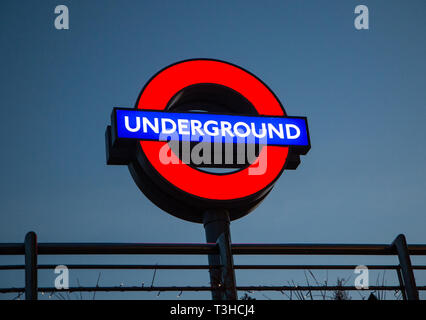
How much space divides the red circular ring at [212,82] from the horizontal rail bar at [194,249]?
2.41 meters

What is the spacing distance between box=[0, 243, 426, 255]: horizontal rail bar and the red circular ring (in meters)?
2.41

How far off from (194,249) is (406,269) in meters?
1.94

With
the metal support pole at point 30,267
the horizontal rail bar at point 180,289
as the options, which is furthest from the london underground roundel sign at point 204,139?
the metal support pole at point 30,267

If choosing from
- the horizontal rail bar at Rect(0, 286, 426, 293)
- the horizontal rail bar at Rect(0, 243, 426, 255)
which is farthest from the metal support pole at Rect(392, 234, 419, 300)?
the horizontal rail bar at Rect(0, 286, 426, 293)

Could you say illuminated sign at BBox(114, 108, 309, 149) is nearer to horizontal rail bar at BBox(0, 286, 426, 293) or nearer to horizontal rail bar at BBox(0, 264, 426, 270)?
horizontal rail bar at BBox(0, 264, 426, 270)

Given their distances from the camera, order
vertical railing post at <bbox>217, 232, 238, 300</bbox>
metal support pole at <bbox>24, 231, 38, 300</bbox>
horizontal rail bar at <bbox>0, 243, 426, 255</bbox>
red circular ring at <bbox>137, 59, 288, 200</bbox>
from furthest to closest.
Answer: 1. red circular ring at <bbox>137, 59, 288, 200</bbox>
2. vertical railing post at <bbox>217, 232, 238, 300</bbox>
3. horizontal rail bar at <bbox>0, 243, 426, 255</bbox>
4. metal support pole at <bbox>24, 231, 38, 300</bbox>

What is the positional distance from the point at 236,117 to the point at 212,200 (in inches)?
62.2

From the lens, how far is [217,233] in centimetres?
773

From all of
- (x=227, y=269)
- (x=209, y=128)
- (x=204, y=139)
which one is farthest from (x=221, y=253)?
(x=209, y=128)

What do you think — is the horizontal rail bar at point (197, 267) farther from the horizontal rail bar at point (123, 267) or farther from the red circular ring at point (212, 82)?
the red circular ring at point (212, 82)

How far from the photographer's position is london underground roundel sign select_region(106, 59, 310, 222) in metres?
7.81

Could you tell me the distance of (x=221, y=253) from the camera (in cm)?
521
